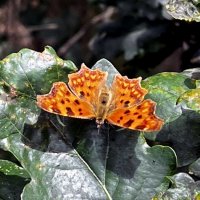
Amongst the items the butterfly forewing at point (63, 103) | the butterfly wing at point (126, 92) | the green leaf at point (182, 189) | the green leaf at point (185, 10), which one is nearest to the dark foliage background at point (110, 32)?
the green leaf at point (185, 10)

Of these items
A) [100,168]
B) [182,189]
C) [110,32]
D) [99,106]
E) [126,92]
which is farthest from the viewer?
[110,32]

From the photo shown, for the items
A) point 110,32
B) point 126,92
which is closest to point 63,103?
point 126,92

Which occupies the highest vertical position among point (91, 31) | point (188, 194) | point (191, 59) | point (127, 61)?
point (188, 194)

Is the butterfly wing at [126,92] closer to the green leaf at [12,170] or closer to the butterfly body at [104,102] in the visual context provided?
the butterfly body at [104,102]

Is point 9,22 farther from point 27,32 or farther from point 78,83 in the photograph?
point 78,83

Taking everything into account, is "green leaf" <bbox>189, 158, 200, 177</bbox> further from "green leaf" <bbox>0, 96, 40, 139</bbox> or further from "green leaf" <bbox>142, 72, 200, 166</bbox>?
"green leaf" <bbox>0, 96, 40, 139</bbox>

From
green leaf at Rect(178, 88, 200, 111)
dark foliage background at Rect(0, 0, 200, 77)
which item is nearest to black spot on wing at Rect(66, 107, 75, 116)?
green leaf at Rect(178, 88, 200, 111)

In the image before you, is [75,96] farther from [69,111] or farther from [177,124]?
[177,124]

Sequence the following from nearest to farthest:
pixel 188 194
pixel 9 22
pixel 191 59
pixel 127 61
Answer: pixel 188 194 → pixel 191 59 → pixel 127 61 → pixel 9 22

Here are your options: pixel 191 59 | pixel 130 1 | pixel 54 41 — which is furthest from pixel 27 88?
pixel 54 41
